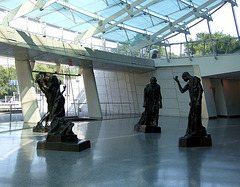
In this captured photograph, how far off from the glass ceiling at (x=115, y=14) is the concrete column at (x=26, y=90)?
110 inches

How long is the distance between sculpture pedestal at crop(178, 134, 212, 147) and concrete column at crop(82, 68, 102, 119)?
14.8 m

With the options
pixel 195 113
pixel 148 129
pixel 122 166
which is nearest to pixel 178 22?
pixel 148 129

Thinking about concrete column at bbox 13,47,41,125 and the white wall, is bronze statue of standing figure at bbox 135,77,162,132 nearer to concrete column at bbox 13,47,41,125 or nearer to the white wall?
concrete column at bbox 13,47,41,125

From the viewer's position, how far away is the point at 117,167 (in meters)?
5.45

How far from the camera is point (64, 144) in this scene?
23.7 feet

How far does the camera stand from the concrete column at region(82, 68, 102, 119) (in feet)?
73.3

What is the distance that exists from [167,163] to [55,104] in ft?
12.2

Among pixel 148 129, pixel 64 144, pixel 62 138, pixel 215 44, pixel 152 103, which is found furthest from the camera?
pixel 215 44

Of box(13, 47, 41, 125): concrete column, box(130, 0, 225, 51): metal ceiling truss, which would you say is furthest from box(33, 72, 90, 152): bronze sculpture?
box(130, 0, 225, 51): metal ceiling truss

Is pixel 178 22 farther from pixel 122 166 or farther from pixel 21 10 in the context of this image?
pixel 122 166

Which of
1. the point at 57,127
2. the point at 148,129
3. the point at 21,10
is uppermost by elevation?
the point at 21,10

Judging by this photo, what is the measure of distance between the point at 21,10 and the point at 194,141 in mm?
12355

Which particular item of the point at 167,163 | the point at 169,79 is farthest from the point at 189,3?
the point at 167,163

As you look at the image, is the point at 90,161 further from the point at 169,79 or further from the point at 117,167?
the point at 169,79
